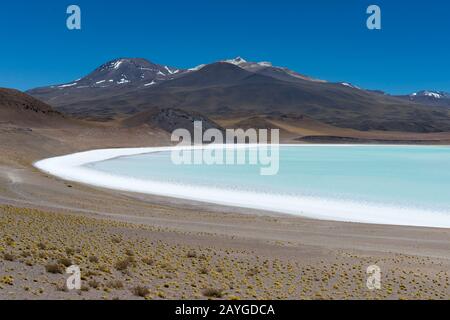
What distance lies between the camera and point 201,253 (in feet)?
36.8

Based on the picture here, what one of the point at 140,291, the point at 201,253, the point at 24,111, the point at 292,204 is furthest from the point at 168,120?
the point at 140,291

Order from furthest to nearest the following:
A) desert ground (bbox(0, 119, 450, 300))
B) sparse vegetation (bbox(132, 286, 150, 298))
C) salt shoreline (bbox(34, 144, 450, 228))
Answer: salt shoreline (bbox(34, 144, 450, 228)) → desert ground (bbox(0, 119, 450, 300)) → sparse vegetation (bbox(132, 286, 150, 298))

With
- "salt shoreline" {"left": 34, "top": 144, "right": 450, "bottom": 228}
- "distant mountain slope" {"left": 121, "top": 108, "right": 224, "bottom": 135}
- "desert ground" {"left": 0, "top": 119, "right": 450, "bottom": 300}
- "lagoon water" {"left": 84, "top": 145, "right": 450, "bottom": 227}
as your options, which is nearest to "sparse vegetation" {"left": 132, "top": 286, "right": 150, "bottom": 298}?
"desert ground" {"left": 0, "top": 119, "right": 450, "bottom": 300}

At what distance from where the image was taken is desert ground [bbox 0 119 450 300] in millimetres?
8438

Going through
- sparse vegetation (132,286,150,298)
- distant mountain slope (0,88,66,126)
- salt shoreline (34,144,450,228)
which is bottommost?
sparse vegetation (132,286,150,298)

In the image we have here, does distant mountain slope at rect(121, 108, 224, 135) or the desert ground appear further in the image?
distant mountain slope at rect(121, 108, 224, 135)

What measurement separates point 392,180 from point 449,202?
30.8 feet

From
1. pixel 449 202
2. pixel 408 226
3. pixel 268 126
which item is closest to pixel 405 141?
pixel 268 126

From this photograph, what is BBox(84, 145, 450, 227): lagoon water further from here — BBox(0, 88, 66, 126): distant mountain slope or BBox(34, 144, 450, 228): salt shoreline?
BBox(0, 88, 66, 126): distant mountain slope

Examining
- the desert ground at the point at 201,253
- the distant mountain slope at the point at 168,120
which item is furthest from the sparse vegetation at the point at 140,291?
the distant mountain slope at the point at 168,120

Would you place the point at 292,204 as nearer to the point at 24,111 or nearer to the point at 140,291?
the point at 140,291

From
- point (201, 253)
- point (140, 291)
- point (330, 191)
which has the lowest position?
point (140, 291)

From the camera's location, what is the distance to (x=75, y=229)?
1267 cm
